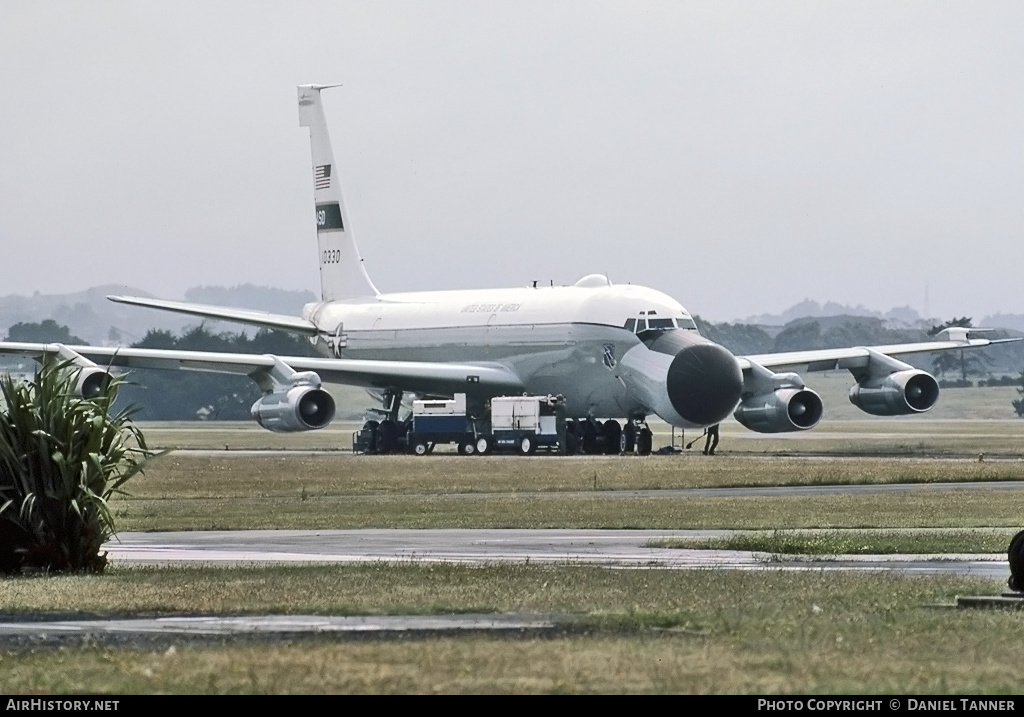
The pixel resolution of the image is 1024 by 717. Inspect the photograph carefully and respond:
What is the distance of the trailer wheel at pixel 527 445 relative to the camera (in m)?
65.3

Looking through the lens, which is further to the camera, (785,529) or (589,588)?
(785,529)

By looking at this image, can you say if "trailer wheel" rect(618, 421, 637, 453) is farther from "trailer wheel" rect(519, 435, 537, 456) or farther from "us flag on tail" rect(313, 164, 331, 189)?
"us flag on tail" rect(313, 164, 331, 189)

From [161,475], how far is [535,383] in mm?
18053

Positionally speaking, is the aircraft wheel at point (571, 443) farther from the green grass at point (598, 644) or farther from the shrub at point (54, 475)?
the green grass at point (598, 644)

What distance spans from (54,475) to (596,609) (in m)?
8.16

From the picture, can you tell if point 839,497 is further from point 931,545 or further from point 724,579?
point 724,579

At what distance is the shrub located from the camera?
22.6m

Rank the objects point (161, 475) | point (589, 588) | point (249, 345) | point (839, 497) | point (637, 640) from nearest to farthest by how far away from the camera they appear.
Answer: point (637, 640) → point (589, 588) → point (839, 497) → point (161, 475) → point (249, 345)

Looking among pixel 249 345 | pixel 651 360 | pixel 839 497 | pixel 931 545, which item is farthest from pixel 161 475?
pixel 249 345

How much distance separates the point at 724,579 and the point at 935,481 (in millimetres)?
27151

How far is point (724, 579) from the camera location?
20.2 meters

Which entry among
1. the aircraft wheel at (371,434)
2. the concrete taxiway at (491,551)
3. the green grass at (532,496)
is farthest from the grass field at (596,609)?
the aircraft wheel at (371,434)
